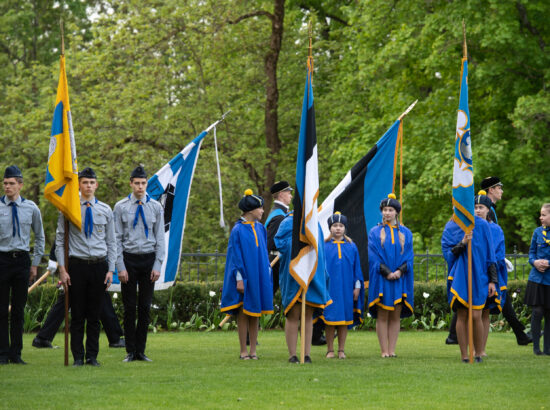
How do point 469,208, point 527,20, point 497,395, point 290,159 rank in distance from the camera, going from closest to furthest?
point 497,395 < point 469,208 < point 527,20 < point 290,159

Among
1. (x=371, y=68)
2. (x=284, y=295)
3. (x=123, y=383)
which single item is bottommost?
(x=123, y=383)

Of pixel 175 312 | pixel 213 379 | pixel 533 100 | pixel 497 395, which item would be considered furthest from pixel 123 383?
pixel 533 100

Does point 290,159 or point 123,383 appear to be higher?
point 290,159

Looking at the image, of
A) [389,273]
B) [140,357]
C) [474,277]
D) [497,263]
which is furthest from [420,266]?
[140,357]

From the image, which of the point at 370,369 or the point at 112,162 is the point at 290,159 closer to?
the point at 112,162

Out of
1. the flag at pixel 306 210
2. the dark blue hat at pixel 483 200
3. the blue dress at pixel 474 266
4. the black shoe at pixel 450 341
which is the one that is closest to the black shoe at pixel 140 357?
the flag at pixel 306 210

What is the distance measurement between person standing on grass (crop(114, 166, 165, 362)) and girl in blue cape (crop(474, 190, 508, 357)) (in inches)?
149

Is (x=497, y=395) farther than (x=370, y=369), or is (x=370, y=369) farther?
(x=370, y=369)

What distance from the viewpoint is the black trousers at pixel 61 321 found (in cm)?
1155

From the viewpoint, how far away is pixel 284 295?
9789mm

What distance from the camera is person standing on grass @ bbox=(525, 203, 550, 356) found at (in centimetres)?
1089

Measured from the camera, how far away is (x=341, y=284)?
1037 cm

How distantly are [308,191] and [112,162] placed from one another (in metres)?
14.9

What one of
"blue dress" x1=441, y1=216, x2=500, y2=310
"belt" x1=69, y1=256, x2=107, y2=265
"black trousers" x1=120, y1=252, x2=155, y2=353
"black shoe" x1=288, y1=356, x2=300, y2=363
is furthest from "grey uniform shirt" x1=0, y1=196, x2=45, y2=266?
"blue dress" x1=441, y1=216, x2=500, y2=310
